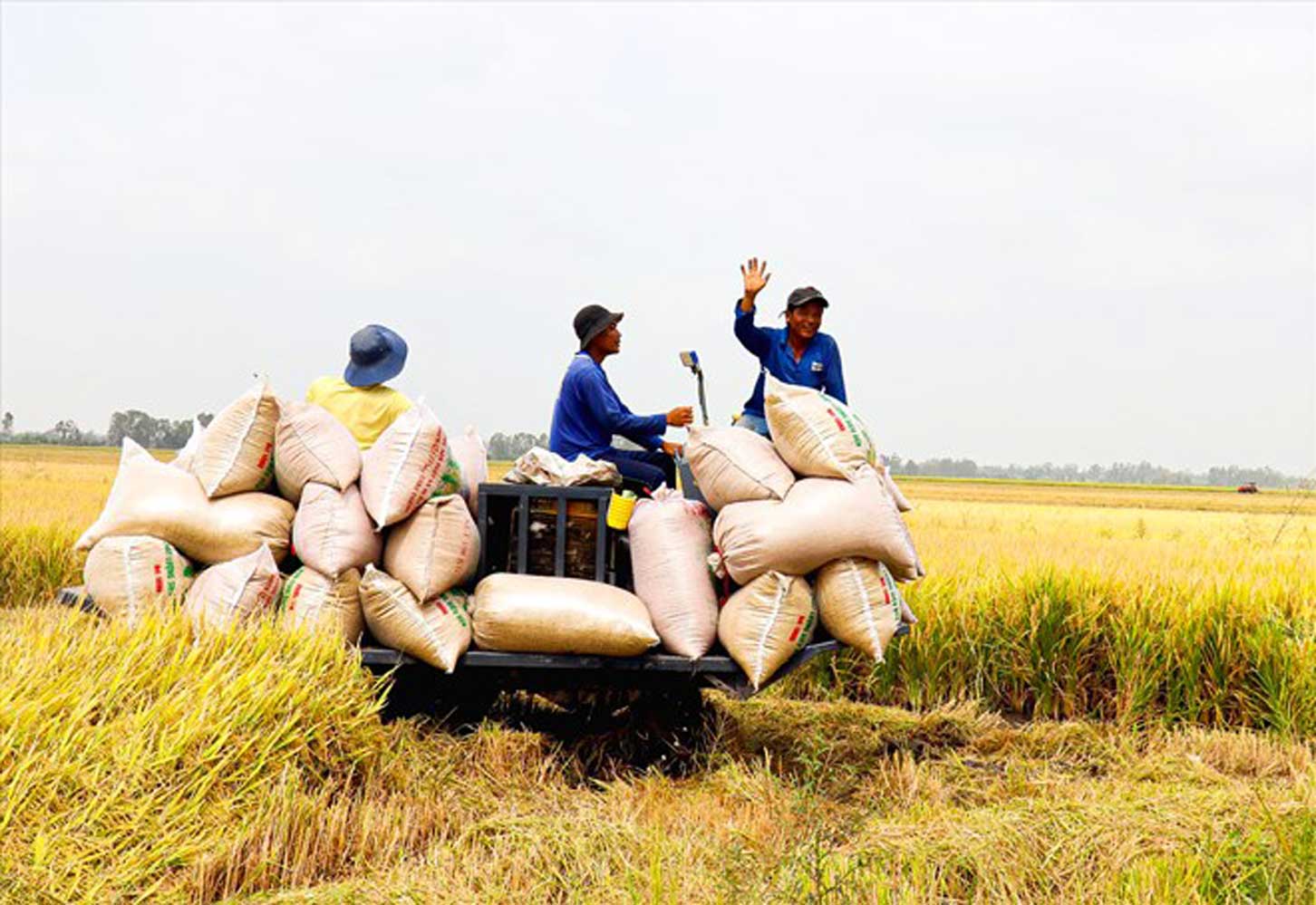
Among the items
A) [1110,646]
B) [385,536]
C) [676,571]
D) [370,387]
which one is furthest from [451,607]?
[1110,646]

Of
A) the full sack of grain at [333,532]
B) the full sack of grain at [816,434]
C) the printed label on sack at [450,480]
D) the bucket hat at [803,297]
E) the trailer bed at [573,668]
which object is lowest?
the trailer bed at [573,668]

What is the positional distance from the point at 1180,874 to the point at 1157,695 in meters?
3.43

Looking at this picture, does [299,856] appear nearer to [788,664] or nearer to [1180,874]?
[788,664]

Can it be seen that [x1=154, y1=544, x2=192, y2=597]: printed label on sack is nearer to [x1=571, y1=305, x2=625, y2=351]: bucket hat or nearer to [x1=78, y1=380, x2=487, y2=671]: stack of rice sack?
[x1=78, y1=380, x2=487, y2=671]: stack of rice sack

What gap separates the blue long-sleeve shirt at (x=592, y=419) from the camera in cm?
523

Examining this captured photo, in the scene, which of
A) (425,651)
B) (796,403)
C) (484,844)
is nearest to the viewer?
(484,844)

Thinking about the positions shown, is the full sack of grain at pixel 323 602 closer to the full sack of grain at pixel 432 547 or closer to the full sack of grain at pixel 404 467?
the full sack of grain at pixel 432 547

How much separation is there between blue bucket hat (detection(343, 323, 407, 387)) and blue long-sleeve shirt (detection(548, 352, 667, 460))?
828 mm

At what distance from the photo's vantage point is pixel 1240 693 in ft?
19.8

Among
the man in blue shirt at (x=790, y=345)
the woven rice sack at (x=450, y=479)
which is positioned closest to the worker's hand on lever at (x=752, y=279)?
the man in blue shirt at (x=790, y=345)

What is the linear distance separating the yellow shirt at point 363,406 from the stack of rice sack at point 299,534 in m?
0.71

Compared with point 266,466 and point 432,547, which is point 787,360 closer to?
point 432,547

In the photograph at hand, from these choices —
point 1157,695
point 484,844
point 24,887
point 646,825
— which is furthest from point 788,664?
point 1157,695

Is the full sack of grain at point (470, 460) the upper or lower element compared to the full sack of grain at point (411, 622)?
upper
